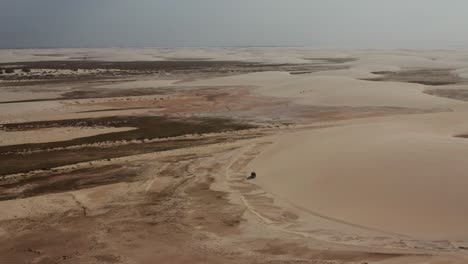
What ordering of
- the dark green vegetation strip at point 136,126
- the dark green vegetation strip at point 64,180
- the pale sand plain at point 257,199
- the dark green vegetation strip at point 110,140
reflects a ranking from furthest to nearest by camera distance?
the dark green vegetation strip at point 136,126 → the dark green vegetation strip at point 110,140 → the dark green vegetation strip at point 64,180 → the pale sand plain at point 257,199

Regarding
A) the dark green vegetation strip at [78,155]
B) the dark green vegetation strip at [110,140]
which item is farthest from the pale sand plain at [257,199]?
the dark green vegetation strip at [110,140]

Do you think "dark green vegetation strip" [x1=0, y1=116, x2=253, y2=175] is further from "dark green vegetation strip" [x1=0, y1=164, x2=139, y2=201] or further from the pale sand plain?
"dark green vegetation strip" [x1=0, y1=164, x2=139, y2=201]

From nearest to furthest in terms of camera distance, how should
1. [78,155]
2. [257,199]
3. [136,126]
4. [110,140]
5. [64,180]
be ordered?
[257,199]
[64,180]
[78,155]
[110,140]
[136,126]

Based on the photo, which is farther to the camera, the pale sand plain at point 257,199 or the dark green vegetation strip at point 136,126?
the dark green vegetation strip at point 136,126

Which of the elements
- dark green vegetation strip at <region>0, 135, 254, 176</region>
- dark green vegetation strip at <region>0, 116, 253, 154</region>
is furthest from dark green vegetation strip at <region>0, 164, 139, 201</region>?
dark green vegetation strip at <region>0, 116, 253, 154</region>

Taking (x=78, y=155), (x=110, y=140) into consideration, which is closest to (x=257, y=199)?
(x=78, y=155)

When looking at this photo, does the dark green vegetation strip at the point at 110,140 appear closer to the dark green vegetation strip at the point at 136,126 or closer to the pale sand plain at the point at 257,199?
the dark green vegetation strip at the point at 136,126

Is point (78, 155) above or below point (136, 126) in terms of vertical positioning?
below

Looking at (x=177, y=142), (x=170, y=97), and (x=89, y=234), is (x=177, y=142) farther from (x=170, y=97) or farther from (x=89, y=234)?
(x=170, y=97)

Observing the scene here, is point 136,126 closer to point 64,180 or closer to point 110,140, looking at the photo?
point 110,140

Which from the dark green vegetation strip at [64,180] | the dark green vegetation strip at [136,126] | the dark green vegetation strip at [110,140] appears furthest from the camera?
the dark green vegetation strip at [136,126]

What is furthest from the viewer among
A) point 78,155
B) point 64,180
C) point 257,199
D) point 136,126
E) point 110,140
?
point 136,126
